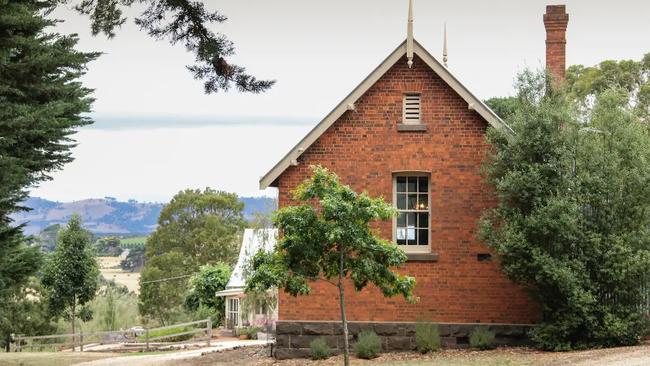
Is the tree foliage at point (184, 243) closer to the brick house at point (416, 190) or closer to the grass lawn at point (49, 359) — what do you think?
the grass lawn at point (49, 359)

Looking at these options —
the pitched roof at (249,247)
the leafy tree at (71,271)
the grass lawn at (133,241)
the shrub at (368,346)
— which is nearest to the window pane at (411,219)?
the shrub at (368,346)

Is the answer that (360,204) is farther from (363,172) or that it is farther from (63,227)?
(63,227)

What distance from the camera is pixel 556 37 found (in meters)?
29.4

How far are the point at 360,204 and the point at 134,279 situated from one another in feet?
357

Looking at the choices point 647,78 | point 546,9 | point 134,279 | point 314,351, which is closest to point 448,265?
point 314,351

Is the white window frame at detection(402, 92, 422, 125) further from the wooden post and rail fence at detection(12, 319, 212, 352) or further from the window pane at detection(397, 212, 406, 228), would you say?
the wooden post and rail fence at detection(12, 319, 212, 352)

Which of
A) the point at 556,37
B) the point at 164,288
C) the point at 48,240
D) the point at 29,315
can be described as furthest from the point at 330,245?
the point at 164,288

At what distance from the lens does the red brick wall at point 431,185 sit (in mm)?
26062

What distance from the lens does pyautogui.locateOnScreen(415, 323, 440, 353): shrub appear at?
2544 cm

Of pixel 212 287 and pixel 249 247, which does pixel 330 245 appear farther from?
pixel 212 287

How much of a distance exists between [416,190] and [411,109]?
2019mm

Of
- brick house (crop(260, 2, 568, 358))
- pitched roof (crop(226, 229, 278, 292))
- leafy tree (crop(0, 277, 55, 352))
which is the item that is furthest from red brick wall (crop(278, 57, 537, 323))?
leafy tree (crop(0, 277, 55, 352))

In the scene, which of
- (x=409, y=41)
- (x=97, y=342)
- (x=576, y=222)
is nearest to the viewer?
(x=576, y=222)

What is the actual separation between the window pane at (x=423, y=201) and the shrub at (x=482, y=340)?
3.26 m
